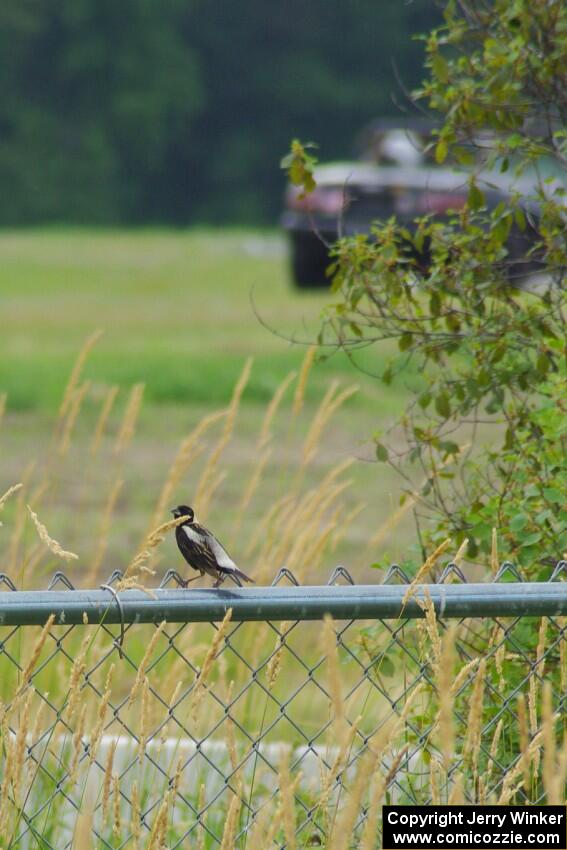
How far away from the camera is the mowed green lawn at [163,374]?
8.80m

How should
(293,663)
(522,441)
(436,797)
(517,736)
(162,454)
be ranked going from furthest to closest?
(162,454) < (293,663) < (522,441) < (517,736) < (436,797)

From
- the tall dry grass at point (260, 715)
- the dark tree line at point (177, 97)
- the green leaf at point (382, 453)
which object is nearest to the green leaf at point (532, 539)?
the tall dry grass at point (260, 715)

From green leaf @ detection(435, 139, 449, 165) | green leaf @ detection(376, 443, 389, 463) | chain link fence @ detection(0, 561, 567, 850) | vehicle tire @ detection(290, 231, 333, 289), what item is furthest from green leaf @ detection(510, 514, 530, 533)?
vehicle tire @ detection(290, 231, 333, 289)

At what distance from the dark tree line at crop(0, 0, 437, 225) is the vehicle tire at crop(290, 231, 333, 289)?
96.9 ft

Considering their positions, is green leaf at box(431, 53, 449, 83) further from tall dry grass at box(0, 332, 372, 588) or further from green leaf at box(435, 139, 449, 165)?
tall dry grass at box(0, 332, 372, 588)

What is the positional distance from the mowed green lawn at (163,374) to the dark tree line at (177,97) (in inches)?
1115

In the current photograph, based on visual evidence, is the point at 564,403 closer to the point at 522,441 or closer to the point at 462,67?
the point at 522,441

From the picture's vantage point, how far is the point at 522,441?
3293 millimetres

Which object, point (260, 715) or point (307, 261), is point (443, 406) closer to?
point (260, 715)

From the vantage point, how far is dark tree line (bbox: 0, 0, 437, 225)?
5100 centimetres

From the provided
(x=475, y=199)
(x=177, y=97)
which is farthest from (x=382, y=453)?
(x=177, y=97)

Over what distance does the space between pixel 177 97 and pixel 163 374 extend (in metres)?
43.3

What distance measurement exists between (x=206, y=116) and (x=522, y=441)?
179 ft

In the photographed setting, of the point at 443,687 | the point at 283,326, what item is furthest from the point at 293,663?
the point at 283,326
